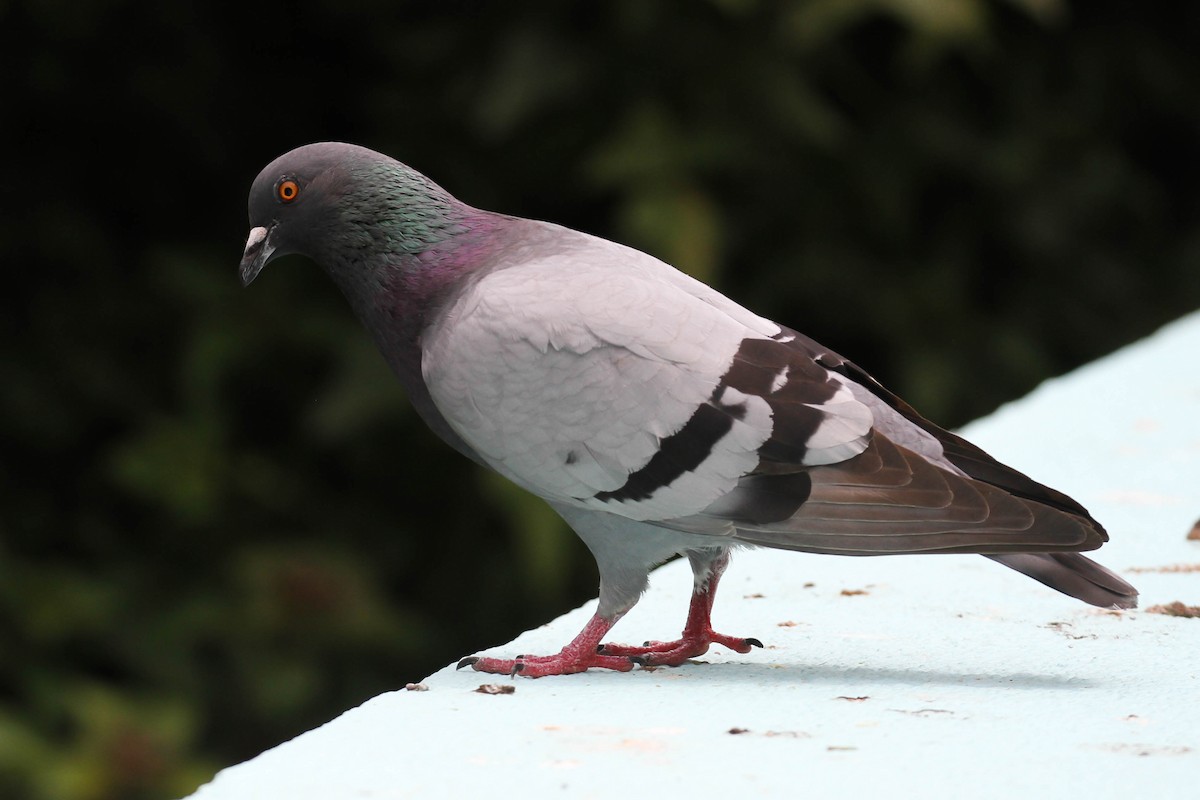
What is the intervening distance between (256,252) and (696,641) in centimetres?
122

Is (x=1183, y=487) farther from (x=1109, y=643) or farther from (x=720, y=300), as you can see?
(x=720, y=300)

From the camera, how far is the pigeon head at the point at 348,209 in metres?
2.88

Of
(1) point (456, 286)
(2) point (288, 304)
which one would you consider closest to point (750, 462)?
(1) point (456, 286)

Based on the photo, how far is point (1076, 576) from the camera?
2539mm

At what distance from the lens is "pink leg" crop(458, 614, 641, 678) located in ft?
8.48

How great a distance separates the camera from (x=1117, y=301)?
6719 millimetres

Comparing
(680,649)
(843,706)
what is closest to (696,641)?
(680,649)

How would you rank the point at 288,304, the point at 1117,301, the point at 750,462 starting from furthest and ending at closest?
1. the point at 1117,301
2. the point at 288,304
3. the point at 750,462

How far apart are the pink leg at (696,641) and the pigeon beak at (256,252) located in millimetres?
1068

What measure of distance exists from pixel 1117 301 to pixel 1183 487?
10.1 feet

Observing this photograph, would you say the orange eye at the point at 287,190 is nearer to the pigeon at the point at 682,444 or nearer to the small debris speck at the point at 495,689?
the pigeon at the point at 682,444

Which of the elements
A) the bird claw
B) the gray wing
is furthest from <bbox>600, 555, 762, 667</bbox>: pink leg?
the gray wing

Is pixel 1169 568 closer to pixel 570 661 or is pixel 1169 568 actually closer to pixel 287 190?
pixel 570 661

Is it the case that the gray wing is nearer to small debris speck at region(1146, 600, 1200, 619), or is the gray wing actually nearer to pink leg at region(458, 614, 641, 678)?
pink leg at region(458, 614, 641, 678)
